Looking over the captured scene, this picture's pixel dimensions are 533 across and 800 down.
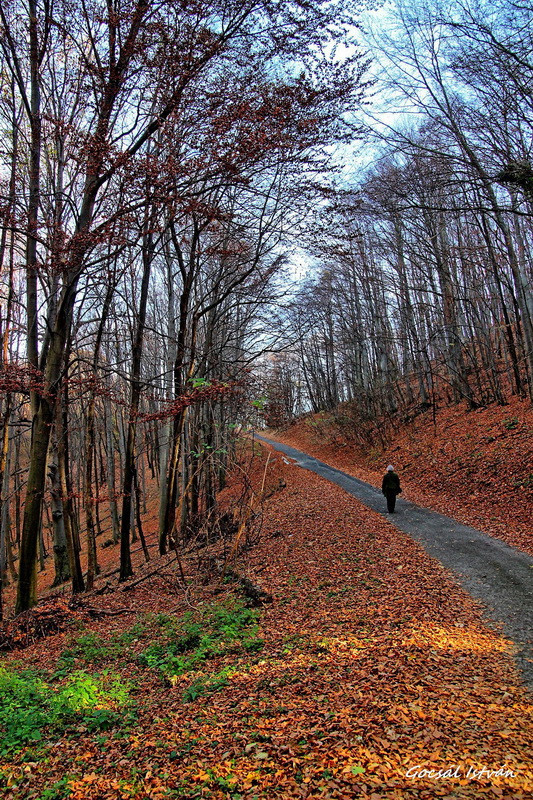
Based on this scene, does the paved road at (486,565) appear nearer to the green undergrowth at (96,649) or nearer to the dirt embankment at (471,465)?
the dirt embankment at (471,465)

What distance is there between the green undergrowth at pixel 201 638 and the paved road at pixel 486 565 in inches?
117

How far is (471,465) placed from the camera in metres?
12.9

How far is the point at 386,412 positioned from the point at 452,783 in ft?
66.4

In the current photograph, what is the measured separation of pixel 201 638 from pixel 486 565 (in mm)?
4858

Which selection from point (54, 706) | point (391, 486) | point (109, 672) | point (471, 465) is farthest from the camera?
point (471, 465)

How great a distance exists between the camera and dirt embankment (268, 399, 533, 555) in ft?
32.5

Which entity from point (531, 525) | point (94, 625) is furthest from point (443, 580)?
point (94, 625)

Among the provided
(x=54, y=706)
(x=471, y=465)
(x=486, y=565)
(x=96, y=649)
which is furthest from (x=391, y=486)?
(x=54, y=706)

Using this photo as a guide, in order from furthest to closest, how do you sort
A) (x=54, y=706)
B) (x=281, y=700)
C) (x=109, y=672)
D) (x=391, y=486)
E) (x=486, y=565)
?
(x=391, y=486) → (x=486, y=565) → (x=109, y=672) → (x=54, y=706) → (x=281, y=700)

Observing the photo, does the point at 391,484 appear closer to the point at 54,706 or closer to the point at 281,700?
the point at 281,700

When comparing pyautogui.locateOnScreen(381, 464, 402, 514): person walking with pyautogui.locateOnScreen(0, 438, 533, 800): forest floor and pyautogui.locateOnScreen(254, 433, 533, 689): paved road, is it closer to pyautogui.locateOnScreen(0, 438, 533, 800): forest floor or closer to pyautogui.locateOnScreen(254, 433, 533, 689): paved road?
pyautogui.locateOnScreen(254, 433, 533, 689): paved road

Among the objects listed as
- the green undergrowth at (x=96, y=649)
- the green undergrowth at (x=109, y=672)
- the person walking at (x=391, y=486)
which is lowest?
the green undergrowth at (x=96, y=649)

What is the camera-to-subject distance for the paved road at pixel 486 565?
5.07 meters

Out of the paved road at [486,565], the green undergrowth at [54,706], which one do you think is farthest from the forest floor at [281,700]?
the paved road at [486,565]
